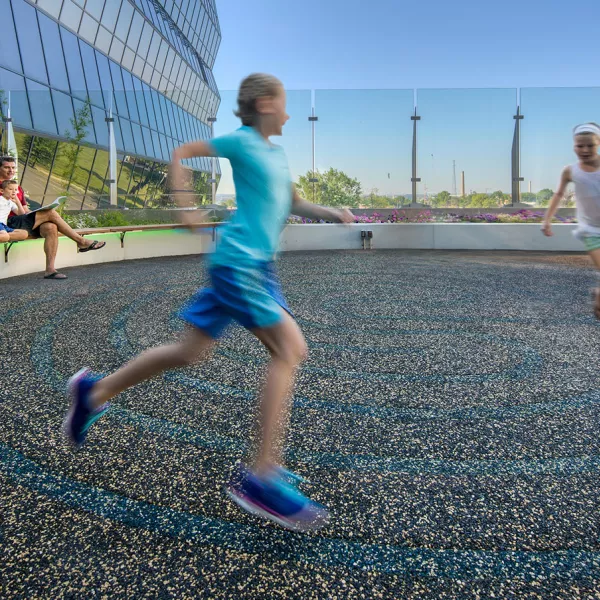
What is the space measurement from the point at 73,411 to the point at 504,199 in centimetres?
1601

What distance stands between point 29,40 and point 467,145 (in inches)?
617

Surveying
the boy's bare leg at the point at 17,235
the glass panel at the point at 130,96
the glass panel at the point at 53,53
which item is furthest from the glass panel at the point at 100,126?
the boy's bare leg at the point at 17,235

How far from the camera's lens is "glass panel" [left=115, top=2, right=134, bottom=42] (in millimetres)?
27870

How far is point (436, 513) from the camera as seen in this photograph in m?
2.31

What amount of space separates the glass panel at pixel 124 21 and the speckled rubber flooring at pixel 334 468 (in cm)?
2679

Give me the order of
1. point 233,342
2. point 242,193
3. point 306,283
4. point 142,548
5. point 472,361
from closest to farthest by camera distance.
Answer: point 142,548
point 242,193
point 472,361
point 233,342
point 306,283

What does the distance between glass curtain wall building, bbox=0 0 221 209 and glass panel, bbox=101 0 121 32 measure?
4cm

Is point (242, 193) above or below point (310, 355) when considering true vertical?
above

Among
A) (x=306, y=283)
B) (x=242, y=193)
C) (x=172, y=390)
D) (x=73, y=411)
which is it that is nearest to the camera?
(x=242, y=193)

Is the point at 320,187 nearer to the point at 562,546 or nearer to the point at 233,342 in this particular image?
the point at 233,342

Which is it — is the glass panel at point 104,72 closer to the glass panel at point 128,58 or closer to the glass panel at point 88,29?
the glass panel at point 88,29

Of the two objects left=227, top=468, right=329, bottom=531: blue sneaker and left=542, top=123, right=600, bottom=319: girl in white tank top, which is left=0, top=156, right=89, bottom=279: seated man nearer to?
left=542, top=123, right=600, bottom=319: girl in white tank top

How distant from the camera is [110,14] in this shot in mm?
26734

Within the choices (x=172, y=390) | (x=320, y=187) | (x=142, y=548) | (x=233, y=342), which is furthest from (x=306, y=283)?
(x=320, y=187)
